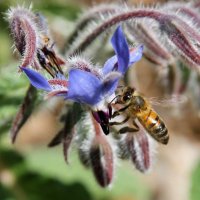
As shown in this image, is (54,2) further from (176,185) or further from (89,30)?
(176,185)

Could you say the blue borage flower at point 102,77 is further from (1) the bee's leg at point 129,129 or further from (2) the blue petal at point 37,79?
(1) the bee's leg at point 129,129

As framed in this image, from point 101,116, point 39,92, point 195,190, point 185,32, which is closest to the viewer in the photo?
point 101,116

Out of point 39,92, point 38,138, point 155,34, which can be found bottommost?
point 39,92

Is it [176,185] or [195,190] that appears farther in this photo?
[176,185]

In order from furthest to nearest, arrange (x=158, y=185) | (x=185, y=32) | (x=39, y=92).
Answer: (x=158, y=185) < (x=39, y=92) < (x=185, y=32)

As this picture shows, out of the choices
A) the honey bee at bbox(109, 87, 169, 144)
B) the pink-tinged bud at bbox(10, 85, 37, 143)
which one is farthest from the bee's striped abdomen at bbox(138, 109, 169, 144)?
the pink-tinged bud at bbox(10, 85, 37, 143)

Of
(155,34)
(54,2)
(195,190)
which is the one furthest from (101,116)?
(54,2)

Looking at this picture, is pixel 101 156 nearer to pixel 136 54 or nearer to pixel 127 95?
pixel 127 95
